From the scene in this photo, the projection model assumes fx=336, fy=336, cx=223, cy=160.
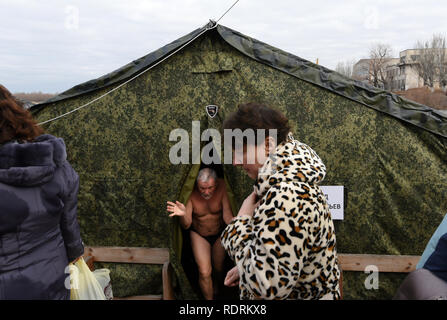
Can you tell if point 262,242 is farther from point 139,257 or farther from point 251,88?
point 139,257

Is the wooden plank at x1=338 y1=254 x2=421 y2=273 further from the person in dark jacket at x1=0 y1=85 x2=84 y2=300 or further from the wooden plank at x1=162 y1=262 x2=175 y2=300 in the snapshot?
the person in dark jacket at x1=0 y1=85 x2=84 y2=300

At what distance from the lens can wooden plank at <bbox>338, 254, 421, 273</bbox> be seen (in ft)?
11.1

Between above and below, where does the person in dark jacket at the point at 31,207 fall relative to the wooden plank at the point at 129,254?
above

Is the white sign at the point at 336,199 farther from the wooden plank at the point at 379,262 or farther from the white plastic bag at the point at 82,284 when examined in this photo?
Answer: the white plastic bag at the point at 82,284

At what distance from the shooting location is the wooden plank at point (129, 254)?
3629mm

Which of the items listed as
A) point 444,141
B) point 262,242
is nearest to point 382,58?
point 444,141

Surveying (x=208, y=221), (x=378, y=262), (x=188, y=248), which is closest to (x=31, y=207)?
(x=208, y=221)

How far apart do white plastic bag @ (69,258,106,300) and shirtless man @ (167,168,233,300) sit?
1.54m

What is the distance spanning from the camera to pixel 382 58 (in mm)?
35688

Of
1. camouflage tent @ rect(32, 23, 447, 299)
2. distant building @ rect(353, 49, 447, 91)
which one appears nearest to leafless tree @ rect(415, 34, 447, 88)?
distant building @ rect(353, 49, 447, 91)

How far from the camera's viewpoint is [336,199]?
132 inches

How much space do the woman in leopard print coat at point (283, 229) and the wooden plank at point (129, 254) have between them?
214 centimetres

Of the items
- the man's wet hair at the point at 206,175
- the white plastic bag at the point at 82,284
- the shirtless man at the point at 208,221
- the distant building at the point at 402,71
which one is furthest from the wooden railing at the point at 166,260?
the distant building at the point at 402,71
